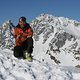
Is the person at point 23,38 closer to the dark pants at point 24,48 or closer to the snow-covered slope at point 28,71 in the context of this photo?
the dark pants at point 24,48

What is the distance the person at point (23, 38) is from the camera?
17.1 metres

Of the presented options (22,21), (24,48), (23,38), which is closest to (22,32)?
(23,38)

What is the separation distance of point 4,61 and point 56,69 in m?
3.05

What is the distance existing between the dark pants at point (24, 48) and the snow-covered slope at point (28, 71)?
0.54 meters

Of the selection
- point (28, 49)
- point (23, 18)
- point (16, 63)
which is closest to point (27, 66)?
point (16, 63)

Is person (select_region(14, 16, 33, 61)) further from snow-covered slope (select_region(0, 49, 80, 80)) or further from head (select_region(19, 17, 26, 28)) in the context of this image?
snow-covered slope (select_region(0, 49, 80, 80))

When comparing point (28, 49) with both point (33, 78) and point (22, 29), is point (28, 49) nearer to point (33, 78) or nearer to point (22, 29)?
point (22, 29)

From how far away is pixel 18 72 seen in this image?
14492 millimetres

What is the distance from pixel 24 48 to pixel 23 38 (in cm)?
73

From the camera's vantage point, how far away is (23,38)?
17547 mm

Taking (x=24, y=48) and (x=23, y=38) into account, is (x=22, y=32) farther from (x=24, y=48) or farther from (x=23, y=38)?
(x=24, y=48)

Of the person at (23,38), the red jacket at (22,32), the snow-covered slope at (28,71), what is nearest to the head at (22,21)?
the person at (23,38)

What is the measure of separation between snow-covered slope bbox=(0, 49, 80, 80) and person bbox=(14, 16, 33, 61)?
23.9 inches

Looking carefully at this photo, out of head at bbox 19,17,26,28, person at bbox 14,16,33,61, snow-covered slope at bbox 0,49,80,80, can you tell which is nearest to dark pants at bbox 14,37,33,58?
person at bbox 14,16,33,61
